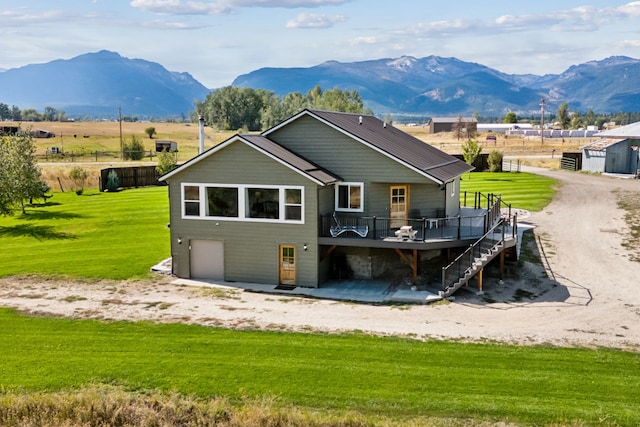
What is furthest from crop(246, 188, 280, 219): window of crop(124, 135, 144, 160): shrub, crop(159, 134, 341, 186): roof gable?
crop(124, 135, 144, 160): shrub

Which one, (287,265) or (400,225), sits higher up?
(400,225)

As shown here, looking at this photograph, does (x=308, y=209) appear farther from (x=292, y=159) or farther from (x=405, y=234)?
(x=405, y=234)

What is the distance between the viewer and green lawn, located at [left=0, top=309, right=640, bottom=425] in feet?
46.5

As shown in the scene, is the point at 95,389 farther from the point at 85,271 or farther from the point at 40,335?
the point at 85,271

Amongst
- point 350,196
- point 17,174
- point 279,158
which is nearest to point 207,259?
point 279,158

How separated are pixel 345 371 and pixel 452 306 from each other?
23.3ft

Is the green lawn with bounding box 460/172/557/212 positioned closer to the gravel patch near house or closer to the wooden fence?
the gravel patch near house

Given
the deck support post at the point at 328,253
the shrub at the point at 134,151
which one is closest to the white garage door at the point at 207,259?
the deck support post at the point at 328,253

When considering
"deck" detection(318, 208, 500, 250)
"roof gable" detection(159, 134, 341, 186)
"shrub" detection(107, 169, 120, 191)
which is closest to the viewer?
"deck" detection(318, 208, 500, 250)

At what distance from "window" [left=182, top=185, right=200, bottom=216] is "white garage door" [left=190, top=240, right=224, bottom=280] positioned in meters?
1.25

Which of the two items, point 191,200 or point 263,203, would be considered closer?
point 263,203

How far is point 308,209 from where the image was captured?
79.4 feet

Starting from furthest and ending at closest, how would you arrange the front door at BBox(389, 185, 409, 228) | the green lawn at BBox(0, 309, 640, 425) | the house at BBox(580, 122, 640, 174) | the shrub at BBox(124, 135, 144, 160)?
the shrub at BBox(124, 135, 144, 160) < the house at BBox(580, 122, 640, 174) < the front door at BBox(389, 185, 409, 228) < the green lawn at BBox(0, 309, 640, 425)

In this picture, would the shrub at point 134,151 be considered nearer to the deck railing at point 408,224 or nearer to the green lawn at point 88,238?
the green lawn at point 88,238
